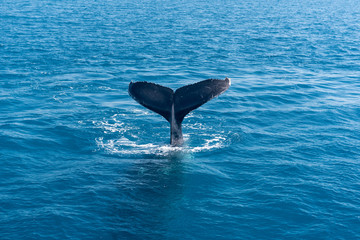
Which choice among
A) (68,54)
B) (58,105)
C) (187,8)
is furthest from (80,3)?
(58,105)

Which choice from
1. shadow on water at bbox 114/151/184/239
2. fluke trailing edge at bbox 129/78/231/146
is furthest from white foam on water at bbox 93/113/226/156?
fluke trailing edge at bbox 129/78/231/146

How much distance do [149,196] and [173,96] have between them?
4.05 metres

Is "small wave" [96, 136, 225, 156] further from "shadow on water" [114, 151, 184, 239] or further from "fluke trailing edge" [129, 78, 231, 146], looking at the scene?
"fluke trailing edge" [129, 78, 231, 146]

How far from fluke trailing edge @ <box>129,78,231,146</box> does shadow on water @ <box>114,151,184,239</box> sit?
1.80m

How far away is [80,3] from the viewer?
247ft

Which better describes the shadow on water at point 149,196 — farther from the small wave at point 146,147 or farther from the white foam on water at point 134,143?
the white foam on water at point 134,143

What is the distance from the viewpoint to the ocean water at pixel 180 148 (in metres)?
13.2

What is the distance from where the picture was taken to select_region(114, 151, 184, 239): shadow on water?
499 inches

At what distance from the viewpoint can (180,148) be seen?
56.4 feet

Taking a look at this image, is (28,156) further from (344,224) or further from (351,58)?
(351,58)

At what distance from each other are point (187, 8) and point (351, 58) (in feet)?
130

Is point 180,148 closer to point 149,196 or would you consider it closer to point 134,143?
point 134,143

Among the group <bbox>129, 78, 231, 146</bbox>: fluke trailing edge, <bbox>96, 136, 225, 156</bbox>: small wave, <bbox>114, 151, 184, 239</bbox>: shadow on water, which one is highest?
<bbox>129, 78, 231, 146</bbox>: fluke trailing edge

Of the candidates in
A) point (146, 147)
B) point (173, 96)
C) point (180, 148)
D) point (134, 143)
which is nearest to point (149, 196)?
point (180, 148)
